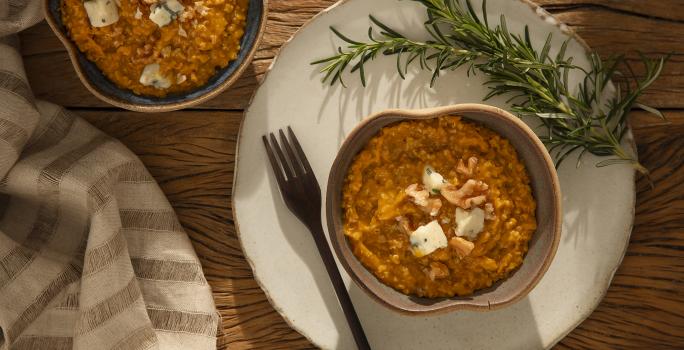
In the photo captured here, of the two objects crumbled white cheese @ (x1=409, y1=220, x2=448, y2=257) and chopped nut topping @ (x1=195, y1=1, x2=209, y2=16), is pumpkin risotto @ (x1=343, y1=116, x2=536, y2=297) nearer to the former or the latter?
crumbled white cheese @ (x1=409, y1=220, x2=448, y2=257)

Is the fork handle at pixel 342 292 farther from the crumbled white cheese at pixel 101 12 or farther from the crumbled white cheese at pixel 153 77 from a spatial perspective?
the crumbled white cheese at pixel 101 12

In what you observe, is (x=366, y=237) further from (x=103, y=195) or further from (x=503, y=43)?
(x=103, y=195)

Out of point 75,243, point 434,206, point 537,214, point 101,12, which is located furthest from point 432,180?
point 75,243

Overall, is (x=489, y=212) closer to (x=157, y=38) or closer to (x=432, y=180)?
(x=432, y=180)

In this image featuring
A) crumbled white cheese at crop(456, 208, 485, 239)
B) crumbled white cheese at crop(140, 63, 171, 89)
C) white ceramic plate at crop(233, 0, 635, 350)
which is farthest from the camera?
white ceramic plate at crop(233, 0, 635, 350)

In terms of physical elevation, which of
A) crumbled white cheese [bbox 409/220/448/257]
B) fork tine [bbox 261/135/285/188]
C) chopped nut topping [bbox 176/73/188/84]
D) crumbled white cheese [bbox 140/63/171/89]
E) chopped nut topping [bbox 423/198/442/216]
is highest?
crumbled white cheese [bbox 140/63/171/89]

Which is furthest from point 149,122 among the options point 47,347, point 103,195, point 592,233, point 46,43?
point 592,233

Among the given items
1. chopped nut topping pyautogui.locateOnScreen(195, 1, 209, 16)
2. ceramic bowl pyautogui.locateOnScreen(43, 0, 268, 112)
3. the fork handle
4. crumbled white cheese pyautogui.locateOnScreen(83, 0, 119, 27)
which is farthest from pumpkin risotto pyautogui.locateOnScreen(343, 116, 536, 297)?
crumbled white cheese pyautogui.locateOnScreen(83, 0, 119, 27)
